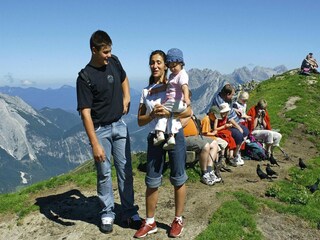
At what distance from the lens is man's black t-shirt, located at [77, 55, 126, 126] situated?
7805mm

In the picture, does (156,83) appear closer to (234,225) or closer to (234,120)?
(234,225)

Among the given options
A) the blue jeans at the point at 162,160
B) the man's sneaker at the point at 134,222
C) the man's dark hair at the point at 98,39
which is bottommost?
the man's sneaker at the point at 134,222

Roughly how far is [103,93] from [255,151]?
35.7 feet

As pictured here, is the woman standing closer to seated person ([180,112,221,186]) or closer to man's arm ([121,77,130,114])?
man's arm ([121,77,130,114])

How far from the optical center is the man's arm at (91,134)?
7.81 metres

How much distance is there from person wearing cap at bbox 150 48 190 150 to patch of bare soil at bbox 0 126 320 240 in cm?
278

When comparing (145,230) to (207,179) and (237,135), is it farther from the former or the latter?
(237,135)

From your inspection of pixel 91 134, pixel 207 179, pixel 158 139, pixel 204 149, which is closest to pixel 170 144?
pixel 158 139

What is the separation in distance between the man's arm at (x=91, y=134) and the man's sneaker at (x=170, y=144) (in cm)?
150

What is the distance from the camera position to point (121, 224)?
30.6 ft

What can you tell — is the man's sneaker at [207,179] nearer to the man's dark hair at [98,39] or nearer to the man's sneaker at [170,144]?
the man's sneaker at [170,144]

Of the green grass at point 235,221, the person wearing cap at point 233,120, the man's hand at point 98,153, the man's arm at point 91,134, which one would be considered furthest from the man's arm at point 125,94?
the person wearing cap at point 233,120

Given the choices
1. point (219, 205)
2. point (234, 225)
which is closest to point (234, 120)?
point (219, 205)

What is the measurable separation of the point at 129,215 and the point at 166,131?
2.89 metres
